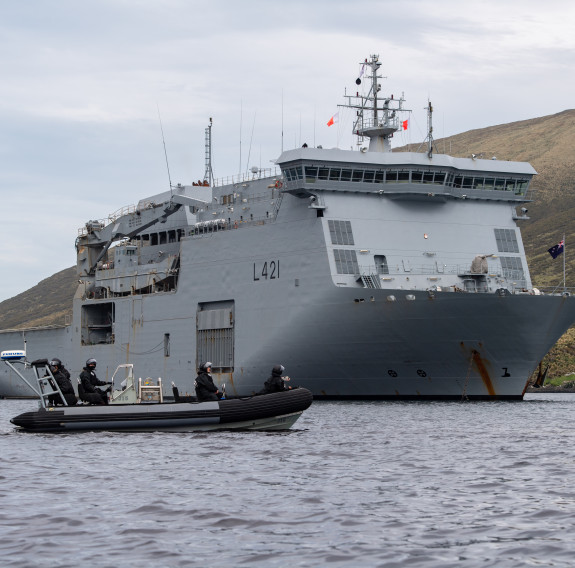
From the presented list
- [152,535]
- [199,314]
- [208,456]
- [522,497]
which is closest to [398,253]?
[199,314]

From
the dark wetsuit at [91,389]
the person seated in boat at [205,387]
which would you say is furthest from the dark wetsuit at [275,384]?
the dark wetsuit at [91,389]

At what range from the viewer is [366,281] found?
48000 millimetres

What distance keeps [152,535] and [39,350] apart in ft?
204

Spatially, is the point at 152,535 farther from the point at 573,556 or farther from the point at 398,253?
the point at 398,253

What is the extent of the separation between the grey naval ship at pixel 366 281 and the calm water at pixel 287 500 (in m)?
17.3

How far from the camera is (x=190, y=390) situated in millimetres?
57375

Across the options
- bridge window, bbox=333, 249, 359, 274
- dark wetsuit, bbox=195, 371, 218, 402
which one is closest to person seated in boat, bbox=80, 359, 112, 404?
dark wetsuit, bbox=195, 371, 218, 402

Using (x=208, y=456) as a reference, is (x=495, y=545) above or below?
below

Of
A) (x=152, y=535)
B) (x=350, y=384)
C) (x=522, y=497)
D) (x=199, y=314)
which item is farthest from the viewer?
(x=199, y=314)

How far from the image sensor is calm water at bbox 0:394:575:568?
1268 centimetres

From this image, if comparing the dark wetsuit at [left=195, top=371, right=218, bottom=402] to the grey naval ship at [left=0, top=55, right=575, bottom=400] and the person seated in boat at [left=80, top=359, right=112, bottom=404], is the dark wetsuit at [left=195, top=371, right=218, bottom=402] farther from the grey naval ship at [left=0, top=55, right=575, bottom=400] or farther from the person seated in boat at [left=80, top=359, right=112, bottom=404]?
the grey naval ship at [left=0, top=55, right=575, bottom=400]

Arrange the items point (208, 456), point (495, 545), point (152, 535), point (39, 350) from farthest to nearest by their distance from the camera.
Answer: point (39, 350) → point (208, 456) → point (152, 535) → point (495, 545)

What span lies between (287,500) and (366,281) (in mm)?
31855

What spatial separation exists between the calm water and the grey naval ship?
17270mm
